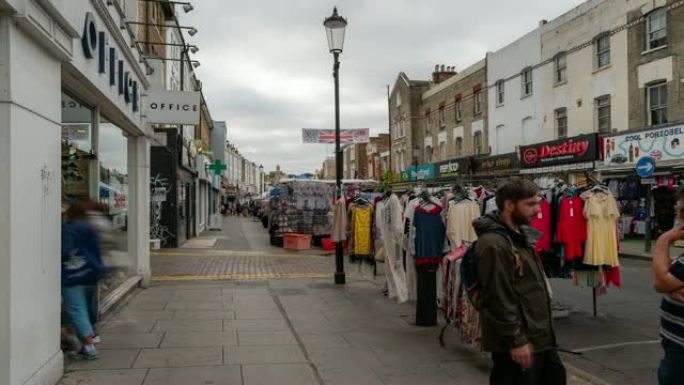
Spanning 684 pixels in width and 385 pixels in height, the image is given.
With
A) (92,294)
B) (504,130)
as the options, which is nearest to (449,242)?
(92,294)

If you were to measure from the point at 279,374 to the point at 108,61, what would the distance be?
4.51m

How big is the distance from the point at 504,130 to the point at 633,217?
8862 millimetres

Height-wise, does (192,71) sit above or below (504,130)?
above

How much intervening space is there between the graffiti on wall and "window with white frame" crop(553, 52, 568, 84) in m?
16.1

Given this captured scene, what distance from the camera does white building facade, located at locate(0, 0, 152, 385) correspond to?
429 cm

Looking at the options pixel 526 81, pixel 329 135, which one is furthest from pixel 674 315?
pixel 526 81

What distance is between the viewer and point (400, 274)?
31.2 ft

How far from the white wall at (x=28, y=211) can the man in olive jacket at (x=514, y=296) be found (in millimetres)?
3176

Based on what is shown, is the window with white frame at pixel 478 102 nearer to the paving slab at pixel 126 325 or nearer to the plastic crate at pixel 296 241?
the plastic crate at pixel 296 241

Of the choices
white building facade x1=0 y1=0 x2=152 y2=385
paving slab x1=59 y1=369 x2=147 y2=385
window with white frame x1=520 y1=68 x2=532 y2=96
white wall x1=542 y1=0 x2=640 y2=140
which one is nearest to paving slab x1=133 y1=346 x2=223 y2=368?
paving slab x1=59 y1=369 x2=147 y2=385

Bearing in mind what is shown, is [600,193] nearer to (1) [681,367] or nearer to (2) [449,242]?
(2) [449,242]

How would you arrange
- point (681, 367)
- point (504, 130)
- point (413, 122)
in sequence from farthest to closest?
point (413, 122) → point (504, 130) → point (681, 367)

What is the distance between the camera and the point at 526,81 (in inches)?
1109

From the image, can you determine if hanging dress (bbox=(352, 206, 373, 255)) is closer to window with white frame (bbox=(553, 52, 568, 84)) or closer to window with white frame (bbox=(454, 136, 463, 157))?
window with white frame (bbox=(553, 52, 568, 84))
